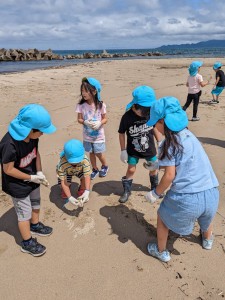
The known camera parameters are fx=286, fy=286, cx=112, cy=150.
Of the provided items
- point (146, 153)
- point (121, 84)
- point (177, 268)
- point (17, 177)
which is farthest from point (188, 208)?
point (121, 84)

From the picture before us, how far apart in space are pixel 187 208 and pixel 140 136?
1260mm

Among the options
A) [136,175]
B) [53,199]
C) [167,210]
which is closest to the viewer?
[167,210]

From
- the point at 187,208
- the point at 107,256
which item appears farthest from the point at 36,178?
the point at 187,208

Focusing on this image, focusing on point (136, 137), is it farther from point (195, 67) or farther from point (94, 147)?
point (195, 67)

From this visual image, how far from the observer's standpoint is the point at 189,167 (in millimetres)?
2289

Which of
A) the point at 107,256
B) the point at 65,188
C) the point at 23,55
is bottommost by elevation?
the point at 107,256

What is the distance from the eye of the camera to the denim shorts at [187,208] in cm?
233

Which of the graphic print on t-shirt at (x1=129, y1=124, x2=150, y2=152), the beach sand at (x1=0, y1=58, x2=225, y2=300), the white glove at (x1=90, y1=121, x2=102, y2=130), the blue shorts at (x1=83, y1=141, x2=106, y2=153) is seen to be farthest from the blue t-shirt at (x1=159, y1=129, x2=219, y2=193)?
the blue shorts at (x1=83, y1=141, x2=106, y2=153)

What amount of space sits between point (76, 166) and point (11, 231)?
1.01m

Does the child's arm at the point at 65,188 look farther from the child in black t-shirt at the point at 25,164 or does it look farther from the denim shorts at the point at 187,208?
the denim shorts at the point at 187,208

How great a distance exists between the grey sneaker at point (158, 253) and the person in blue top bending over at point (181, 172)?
33cm

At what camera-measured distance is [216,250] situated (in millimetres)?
2785

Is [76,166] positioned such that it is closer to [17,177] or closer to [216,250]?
[17,177]

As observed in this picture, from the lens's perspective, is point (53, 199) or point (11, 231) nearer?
point (11, 231)
